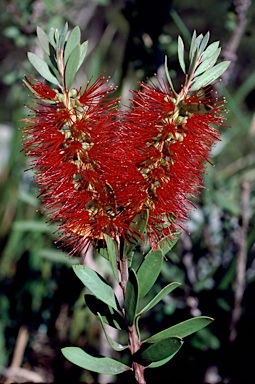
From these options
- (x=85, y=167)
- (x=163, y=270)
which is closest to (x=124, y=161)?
(x=85, y=167)

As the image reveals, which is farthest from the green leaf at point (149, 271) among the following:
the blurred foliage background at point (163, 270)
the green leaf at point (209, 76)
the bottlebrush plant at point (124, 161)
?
the blurred foliage background at point (163, 270)

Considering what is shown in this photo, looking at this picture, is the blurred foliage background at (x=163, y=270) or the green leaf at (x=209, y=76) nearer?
the green leaf at (x=209, y=76)

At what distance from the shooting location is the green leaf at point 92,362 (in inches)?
19.4

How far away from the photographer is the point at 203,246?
1.44 metres

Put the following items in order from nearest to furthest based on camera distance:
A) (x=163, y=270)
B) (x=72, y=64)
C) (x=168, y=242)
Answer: (x=72, y=64)
(x=168, y=242)
(x=163, y=270)

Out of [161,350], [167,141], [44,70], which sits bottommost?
[161,350]

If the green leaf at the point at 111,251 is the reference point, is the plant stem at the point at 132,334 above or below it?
below

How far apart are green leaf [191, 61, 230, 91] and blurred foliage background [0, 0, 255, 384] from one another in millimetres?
472

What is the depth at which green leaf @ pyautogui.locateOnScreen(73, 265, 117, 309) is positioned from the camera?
20.1 inches

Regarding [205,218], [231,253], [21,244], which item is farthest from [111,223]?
[21,244]

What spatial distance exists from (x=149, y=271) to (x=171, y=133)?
126 mm

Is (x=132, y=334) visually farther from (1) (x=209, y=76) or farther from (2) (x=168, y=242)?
(1) (x=209, y=76)

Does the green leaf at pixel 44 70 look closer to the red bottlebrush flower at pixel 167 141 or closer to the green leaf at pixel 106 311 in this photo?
the red bottlebrush flower at pixel 167 141

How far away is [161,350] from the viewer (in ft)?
1.57
